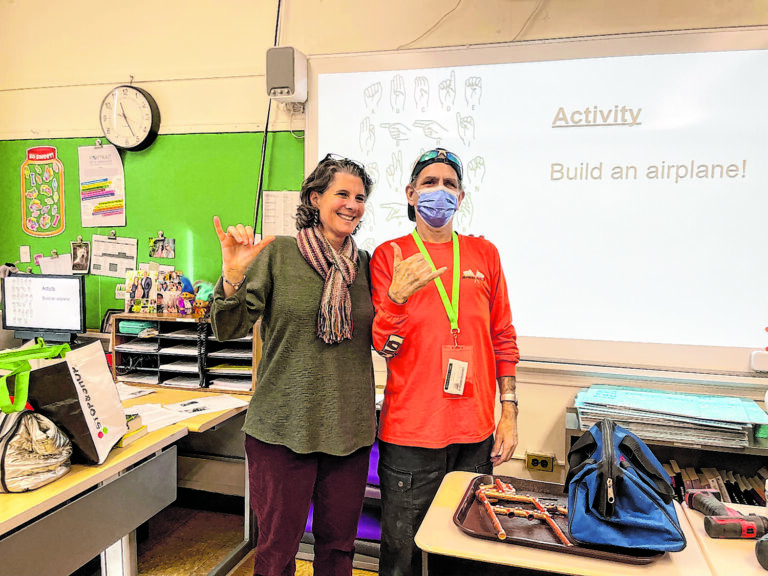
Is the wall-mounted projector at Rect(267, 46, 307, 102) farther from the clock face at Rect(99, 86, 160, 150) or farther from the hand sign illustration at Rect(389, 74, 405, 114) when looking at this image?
the clock face at Rect(99, 86, 160, 150)

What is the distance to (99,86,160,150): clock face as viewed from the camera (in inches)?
111

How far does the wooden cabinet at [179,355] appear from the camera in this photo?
7.89 ft

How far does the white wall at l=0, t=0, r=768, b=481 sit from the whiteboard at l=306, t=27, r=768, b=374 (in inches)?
4.5

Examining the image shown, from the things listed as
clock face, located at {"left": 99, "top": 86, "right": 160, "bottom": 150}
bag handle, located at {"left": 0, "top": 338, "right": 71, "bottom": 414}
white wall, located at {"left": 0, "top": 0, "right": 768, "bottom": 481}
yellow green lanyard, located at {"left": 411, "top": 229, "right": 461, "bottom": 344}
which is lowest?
bag handle, located at {"left": 0, "top": 338, "right": 71, "bottom": 414}

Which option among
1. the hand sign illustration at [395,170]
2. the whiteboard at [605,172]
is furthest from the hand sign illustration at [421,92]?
the hand sign illustration at [395,170]

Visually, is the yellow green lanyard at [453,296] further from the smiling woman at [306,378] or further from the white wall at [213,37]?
the white wall at [213,37]

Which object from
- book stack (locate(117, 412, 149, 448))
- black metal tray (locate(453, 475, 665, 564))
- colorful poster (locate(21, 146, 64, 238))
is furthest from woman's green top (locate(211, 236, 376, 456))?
colorful poster (locate(21, 146, 64, 238))

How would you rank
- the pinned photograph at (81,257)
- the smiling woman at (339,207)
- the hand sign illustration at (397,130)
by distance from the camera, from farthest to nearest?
1. the pinned photograph at (81,257)
2. the hand sign illustration at (397,130)
3. the smiling woman at (339,207)

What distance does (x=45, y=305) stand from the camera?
2.64 m

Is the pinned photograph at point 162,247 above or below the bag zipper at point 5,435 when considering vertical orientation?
above

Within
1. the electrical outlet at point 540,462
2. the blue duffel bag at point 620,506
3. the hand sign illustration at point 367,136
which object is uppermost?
the hand sign illustration at point 367,136

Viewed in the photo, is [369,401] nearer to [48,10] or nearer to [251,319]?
[251,319]

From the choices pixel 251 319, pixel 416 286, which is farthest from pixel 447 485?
pixel 251 319

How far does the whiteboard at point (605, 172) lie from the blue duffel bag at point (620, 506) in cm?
131
